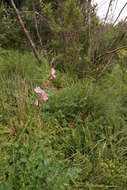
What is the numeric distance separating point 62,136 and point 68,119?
0.91 ft

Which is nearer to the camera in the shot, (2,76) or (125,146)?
(125,146)

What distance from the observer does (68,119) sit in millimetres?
2477

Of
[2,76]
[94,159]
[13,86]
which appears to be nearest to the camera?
[94,159]

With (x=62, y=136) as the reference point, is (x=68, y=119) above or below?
above

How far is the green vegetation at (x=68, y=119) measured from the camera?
5.24 ft

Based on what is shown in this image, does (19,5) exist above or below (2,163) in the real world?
above

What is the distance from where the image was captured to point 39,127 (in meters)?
2.10

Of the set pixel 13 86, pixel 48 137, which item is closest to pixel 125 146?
pixel 48 137

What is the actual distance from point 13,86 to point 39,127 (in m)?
0.83

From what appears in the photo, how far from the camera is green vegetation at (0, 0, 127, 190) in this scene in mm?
1596

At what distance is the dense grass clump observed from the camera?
61.1 inches

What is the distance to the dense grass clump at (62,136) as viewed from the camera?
1551 millimetres

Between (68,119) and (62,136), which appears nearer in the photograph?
(62,136)

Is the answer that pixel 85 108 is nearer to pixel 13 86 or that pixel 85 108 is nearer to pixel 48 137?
pixel 48 137
